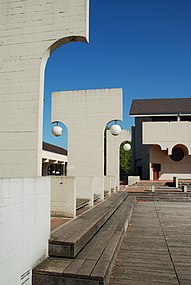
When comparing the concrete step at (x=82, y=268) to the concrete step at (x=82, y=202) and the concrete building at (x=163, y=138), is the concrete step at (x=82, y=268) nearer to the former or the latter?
the concrete step at (x=82, y=202)

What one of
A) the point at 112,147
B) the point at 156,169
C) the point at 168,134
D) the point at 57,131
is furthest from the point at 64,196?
the point at 156,169

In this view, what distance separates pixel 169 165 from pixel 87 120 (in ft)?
66.0

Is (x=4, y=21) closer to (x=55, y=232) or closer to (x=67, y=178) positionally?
(x=67, y=178)

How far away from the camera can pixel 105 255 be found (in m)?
4.25

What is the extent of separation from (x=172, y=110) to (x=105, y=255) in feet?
94.7

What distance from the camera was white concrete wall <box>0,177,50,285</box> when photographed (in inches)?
117

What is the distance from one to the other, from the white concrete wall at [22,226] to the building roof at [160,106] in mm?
28061

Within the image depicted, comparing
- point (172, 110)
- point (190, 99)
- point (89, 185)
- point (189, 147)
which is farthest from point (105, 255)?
point (190, 99)

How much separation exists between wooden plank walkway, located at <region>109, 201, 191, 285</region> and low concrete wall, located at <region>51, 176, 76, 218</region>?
1502 mm

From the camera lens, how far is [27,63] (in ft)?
17.9

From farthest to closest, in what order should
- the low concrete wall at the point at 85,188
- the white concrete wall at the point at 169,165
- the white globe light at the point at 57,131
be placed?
the white concrete wall at the point at 169,165
the white globe light at the point at 57,131
the low concrete wall at the point at 85,188

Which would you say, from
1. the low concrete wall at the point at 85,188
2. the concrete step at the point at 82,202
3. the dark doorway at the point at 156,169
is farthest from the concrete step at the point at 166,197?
the dark doorway at the point at 156,169

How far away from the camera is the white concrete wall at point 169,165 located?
95.7 feet

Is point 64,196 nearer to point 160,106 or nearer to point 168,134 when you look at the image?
point 168,134
